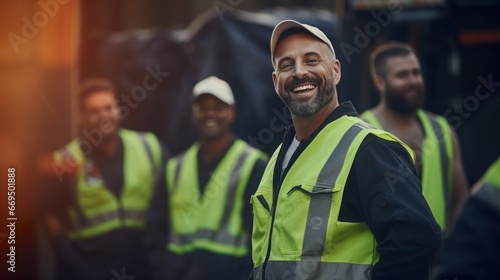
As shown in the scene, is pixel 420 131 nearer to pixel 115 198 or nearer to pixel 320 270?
pixel 320 270

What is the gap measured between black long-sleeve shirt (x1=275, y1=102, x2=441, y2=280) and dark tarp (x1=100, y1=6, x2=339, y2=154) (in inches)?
117

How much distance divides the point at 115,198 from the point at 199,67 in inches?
40.7

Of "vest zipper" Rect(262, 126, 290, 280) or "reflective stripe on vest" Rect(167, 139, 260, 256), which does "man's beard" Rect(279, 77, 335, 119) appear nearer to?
"vest zipper" Rect(262, 126, 290, 280)

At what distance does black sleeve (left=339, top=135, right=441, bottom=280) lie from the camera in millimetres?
3291

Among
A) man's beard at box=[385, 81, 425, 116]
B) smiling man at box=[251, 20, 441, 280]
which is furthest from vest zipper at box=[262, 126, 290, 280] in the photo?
man's beard at box=[385, 81, 425, 116]

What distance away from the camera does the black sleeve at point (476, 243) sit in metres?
3.04

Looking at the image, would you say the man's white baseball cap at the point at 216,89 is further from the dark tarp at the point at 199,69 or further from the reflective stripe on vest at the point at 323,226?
the reflective stripe on vest at the point at 323,226

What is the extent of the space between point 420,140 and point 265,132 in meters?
1.43

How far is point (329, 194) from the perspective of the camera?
343 centimetres

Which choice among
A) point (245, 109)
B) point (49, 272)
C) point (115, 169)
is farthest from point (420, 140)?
point (49, 272)

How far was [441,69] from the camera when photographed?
20.3 feet

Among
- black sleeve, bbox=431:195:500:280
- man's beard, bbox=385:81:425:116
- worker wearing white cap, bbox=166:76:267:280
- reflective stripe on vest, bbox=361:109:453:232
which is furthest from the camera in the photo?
worker wearing white cap, bbox=166:76:267:280

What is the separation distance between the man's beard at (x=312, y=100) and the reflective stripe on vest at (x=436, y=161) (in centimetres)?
155

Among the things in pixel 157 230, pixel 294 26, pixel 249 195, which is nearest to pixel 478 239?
pixel 294 26
